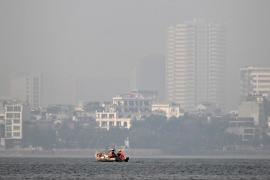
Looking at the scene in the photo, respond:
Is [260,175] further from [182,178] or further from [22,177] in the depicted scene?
[22,177]

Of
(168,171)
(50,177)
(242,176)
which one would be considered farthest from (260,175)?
(50,177)

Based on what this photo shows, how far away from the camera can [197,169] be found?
7815 inches

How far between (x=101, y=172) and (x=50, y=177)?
1380cm

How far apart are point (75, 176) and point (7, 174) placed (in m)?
9.19

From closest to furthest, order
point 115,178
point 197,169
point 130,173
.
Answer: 1. point 115,178
2. point 130,173
3. point 197,169

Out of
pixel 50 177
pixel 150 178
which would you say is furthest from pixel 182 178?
pixel 50 177

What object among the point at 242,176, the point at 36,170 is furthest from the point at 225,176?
the point at 36,170

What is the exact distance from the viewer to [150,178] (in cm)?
16538

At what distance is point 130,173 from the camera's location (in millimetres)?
176250

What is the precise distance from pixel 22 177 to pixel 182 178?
18456 millimetres

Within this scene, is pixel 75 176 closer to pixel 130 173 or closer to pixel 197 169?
pixel 130 173

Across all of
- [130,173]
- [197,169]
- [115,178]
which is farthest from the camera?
[197,169]

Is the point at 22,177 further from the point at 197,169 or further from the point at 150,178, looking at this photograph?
the point at 197,169

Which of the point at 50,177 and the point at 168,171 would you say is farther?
the point at 168,171
